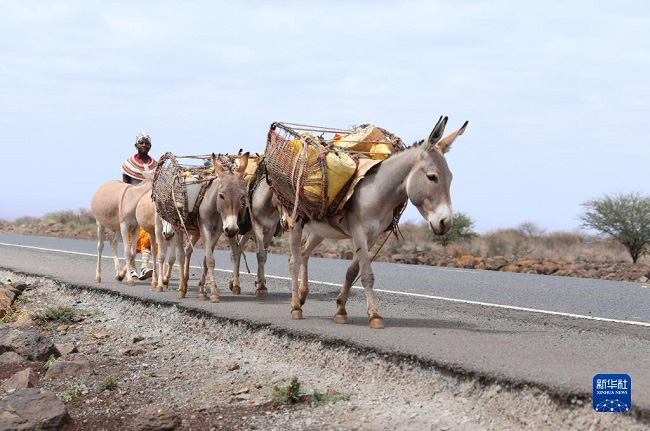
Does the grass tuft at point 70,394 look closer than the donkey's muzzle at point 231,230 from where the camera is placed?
Yes

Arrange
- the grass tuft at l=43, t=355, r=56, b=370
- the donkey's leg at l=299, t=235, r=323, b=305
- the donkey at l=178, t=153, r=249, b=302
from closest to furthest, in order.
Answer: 1. the grass tuft at l=43, t=355, r=56, b=370
2. the donkey's leg at l=299, t=235, r=323, b=305
3. the donkey at l=178, t=153, r=249, b=302

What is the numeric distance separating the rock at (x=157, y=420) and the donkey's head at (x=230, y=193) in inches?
188

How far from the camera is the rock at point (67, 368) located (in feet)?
30.4

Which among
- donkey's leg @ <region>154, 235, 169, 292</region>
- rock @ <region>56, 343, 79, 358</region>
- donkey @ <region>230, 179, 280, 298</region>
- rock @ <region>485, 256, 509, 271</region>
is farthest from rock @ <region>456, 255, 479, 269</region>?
rock @ <region>56, 343, 79, 358</region>

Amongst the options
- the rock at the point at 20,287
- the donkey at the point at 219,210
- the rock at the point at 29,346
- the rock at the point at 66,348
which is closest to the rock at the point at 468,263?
the donkey at the point at 219,210

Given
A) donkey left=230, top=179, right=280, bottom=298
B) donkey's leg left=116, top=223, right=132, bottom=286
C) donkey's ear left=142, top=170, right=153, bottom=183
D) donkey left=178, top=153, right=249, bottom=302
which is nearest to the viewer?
donkey left=178, top=153, right=249, bottom=302

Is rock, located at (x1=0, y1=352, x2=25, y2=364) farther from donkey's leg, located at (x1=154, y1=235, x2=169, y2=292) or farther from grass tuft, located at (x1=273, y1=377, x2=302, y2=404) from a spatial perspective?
donkey's leg, located at (x1=154, y1=235, x2=169, y2=292)

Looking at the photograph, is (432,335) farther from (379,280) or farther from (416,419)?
(379,280)

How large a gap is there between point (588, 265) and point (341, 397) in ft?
61.2

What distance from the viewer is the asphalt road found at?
747 centimetres

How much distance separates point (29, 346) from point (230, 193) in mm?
3316

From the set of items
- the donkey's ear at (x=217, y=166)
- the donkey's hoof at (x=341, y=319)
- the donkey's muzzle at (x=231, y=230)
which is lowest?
the donkey's hoof at (x=341, y=319)

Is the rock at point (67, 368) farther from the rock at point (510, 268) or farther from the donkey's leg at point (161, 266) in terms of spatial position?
the rock at point (510, 268)

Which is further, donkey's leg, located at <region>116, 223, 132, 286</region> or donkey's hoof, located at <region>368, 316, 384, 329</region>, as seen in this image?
donkey's leg, located at <region>116, 223, 132, 286</region>
